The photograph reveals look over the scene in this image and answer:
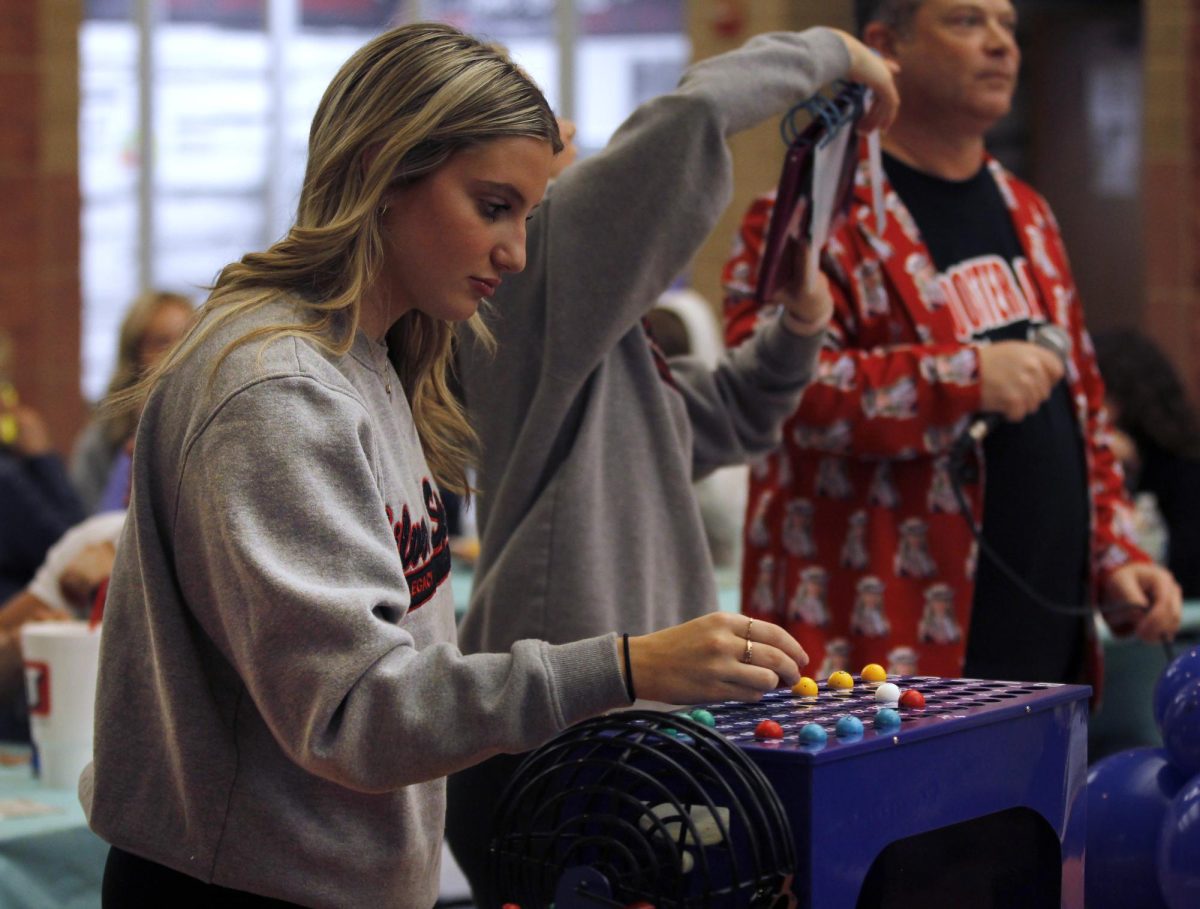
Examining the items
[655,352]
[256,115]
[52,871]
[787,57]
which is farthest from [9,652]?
[256,115]

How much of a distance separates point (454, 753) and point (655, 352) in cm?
72

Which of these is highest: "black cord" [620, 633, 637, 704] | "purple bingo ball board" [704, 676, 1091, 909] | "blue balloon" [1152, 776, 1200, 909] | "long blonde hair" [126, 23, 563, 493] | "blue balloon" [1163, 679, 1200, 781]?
"long blonde hair" [126, 23, 563, 493]

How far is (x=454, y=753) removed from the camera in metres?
0.94

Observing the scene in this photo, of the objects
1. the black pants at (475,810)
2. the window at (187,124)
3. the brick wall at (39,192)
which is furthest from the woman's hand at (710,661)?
the window at (187,124)

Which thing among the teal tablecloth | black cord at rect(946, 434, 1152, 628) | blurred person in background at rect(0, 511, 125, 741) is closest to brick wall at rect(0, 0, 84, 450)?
blurred person in background at rect(0, 511, 125, 741)

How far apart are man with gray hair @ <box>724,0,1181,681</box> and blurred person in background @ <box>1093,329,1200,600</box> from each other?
1.64 meters

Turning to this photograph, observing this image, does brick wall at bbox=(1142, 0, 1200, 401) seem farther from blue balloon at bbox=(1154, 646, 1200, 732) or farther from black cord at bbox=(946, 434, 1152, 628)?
blue balloon at bbox=(1154, 646, 1200, 732)

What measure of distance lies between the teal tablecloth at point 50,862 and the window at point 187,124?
19.9 ft

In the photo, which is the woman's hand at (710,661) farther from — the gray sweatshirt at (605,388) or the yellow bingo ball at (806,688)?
the gray sweatshirt at (605,388)

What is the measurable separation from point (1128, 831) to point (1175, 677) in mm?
143

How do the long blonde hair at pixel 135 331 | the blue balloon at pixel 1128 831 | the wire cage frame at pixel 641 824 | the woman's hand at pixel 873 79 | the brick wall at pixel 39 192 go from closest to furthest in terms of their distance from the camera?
the wire cage frame at pixel 641 824
the blue balloon at pixel 1128 831
the woman's hand at pixel 873 79
the long blonde hair at pixel 135 331
the brick wall at pixel 39 192

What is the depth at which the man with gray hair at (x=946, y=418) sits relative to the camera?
1794mm

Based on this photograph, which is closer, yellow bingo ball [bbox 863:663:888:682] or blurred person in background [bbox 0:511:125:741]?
yellow bingo ball [bbox 863:663:888:682]

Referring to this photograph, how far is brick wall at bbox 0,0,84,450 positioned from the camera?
265 inches
